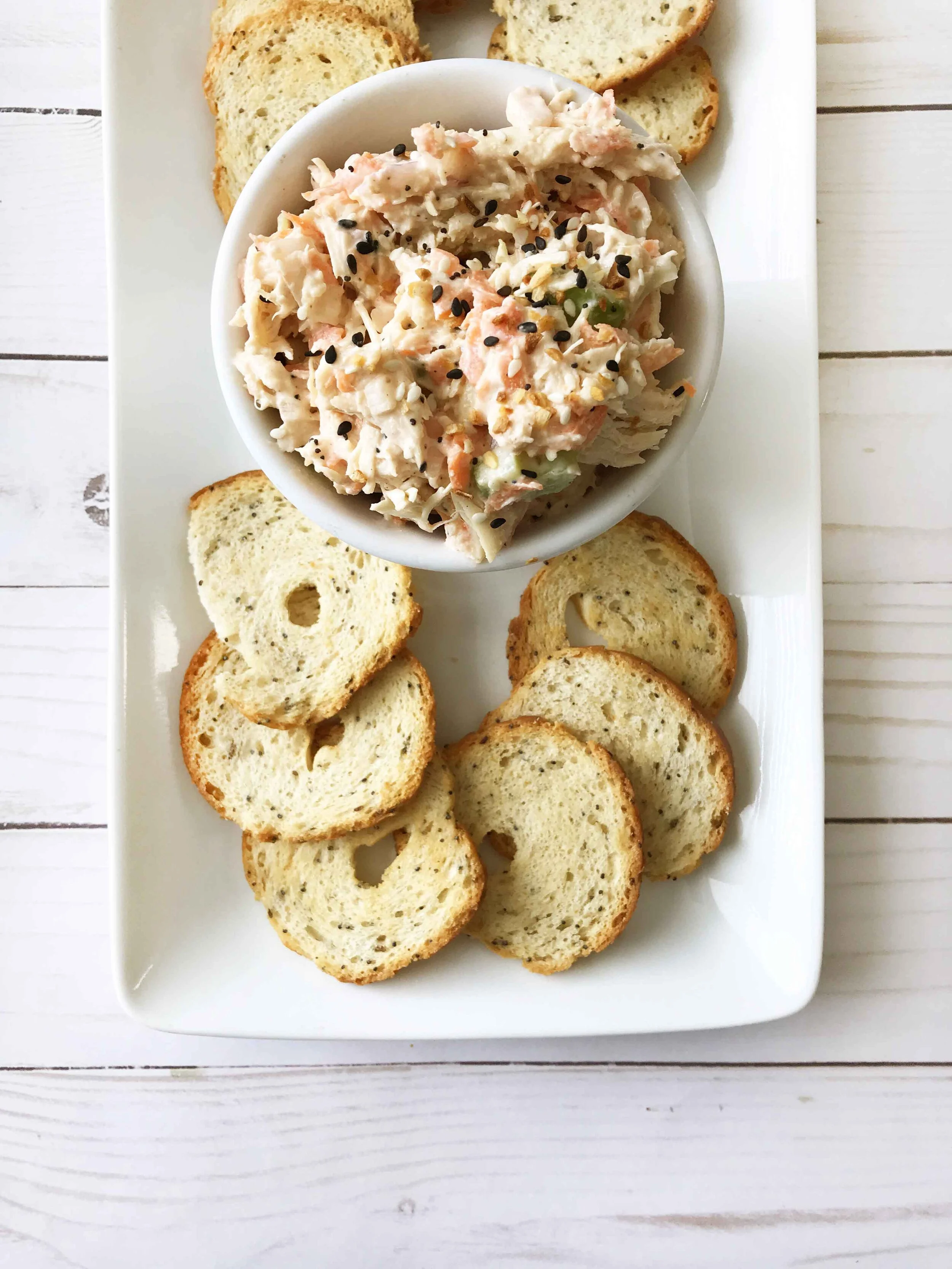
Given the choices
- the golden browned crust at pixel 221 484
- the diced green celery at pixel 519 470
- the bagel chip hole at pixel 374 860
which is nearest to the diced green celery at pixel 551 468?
the diced green celery at pixel 519 470

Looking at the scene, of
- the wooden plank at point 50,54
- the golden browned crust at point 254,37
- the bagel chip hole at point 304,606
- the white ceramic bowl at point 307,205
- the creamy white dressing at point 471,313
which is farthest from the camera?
the wooden plank at point 50,54

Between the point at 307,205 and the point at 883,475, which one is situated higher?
the point at 307,205

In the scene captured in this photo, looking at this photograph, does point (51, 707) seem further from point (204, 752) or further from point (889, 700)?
point (889, 700)

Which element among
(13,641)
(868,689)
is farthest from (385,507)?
(868,689)

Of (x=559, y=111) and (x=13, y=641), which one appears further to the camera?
(x=13, y=641)

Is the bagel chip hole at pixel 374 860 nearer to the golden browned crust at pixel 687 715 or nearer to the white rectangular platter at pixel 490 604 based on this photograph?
the white rectangular platter at pixel 490 604

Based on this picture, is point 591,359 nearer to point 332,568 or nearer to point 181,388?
point 332,568

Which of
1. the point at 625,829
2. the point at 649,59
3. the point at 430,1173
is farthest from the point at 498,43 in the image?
the point at 430,1173
